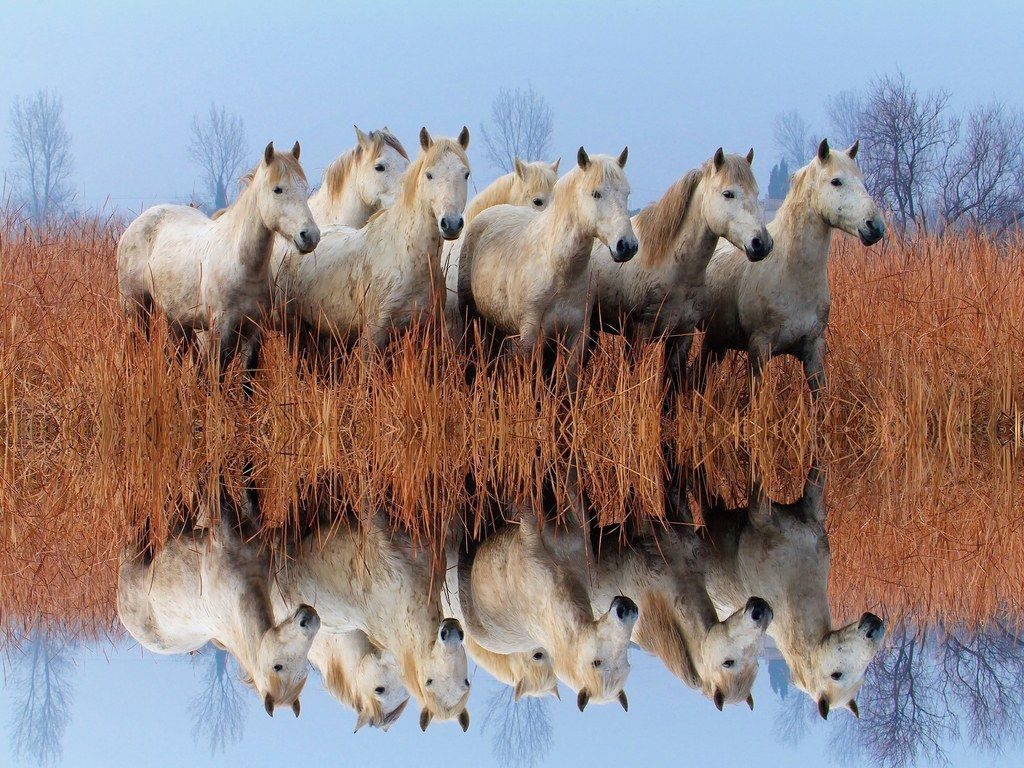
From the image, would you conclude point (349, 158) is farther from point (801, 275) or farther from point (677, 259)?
point (801, 275)

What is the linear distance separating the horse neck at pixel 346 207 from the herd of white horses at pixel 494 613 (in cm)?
385

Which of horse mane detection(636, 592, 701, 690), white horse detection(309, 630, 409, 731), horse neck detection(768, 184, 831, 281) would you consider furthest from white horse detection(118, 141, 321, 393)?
horse mane detection(636, 592, 701, 690)

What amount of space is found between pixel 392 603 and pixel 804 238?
3.98m

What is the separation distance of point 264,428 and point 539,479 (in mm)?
2029

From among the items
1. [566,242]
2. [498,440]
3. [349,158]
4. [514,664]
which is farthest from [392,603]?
[349,158]

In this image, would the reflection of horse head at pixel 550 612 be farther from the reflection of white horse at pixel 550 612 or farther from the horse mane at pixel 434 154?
the horse mane at pixel 434 154

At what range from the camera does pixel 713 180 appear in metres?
6.40

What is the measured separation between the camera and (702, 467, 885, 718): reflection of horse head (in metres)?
3.15

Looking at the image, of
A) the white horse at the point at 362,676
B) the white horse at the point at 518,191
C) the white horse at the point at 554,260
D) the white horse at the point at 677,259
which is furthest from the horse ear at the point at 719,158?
the white horse at the point at 362,676

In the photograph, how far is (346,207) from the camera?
8.01 m

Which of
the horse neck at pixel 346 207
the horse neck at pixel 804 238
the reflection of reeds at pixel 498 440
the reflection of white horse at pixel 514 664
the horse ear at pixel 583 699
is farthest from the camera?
the horse neck at pixel 346 207

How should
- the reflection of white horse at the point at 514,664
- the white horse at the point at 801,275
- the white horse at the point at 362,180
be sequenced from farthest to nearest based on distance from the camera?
the white horse at the point at 362,180
the white horse at the point at 801,275
the reflection of white horse at the point at 514,664

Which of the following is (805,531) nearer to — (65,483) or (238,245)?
(65,483)

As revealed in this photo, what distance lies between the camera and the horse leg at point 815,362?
6.72 meters
